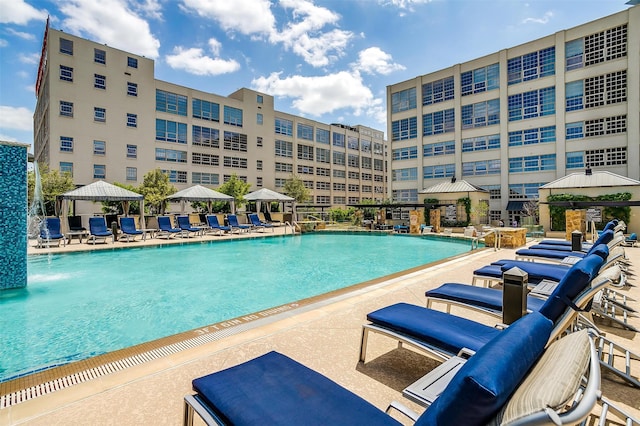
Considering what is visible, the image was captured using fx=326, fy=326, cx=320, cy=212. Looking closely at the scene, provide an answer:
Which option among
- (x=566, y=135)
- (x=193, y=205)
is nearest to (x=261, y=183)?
(x=193, y=205)

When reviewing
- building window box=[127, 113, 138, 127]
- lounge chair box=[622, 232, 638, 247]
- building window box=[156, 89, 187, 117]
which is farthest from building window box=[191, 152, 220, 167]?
lounge chair box=[622, 232, 638, 247]

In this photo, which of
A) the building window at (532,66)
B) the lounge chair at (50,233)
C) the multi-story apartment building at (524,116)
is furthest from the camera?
the building window at (532,66)

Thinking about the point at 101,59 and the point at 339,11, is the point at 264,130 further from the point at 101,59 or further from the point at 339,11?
the point at 339,11

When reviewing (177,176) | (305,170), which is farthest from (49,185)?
(305,170)

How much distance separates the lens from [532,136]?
2938cm

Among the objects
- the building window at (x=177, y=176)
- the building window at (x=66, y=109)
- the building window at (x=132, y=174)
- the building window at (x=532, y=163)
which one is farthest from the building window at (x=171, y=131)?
the building window at (x=532, y=163)

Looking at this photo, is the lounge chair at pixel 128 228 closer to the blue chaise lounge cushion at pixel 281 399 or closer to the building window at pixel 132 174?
the blue chaise lounge cushion at pixel 281 399

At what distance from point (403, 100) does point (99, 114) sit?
32.1 meters

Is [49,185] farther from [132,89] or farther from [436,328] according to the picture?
[436,328]

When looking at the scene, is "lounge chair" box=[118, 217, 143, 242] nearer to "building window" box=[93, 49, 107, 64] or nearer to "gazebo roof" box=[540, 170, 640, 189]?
"gazebo roof" box=[540, 170, 640, 189]

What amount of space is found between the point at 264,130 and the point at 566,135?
1343 inches

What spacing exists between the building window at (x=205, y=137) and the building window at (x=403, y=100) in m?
21.9

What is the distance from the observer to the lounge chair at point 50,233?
13578mm

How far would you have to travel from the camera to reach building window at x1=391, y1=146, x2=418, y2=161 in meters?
37.0
